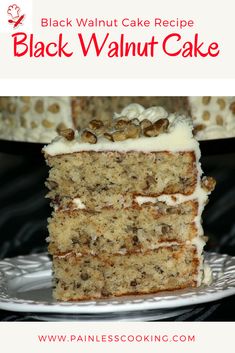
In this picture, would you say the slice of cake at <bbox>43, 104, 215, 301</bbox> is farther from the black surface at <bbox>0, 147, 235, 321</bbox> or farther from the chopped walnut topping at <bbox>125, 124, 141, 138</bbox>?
the black surface at <bbox>0, 147, 235, 321</bbox>

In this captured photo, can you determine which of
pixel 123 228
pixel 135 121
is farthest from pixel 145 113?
pixel 123 228

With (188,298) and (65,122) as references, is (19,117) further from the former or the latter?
(188,298)

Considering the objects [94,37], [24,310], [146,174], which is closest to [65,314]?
[24,310]

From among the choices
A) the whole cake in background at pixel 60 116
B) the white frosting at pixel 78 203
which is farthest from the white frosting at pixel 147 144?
the whole cake in background at pixel 60 116

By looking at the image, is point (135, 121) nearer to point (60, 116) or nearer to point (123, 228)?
point (123, 228)

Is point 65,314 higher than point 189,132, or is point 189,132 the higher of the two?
point 189,132

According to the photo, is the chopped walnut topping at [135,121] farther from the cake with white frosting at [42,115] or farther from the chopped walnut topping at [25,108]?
the chopped walnut topping at [25,108]
